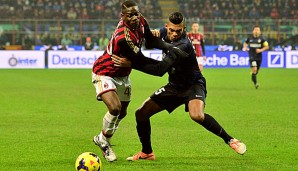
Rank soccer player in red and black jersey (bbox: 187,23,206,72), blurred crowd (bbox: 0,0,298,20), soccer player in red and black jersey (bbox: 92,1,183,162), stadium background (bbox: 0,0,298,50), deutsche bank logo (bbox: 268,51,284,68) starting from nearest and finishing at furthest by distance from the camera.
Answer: soccer player in red and black jersey (bbox: 92,1,183,162), soccer player in red and black jersey (bbox: 187,23,206,72), deutsche bank logo (bbox: 268,51,284,68), stadium background (bbox: 0,0,298,50), blurred crowd (bbox: 0,0,298,20)

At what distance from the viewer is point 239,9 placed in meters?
50.5

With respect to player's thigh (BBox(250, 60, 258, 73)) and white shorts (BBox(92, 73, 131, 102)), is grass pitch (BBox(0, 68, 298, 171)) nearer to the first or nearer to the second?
white shorts (BBox(92, 73, 131, 102))

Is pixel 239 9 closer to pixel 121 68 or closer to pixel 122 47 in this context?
pixel 121 68

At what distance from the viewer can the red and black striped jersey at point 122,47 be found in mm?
9406

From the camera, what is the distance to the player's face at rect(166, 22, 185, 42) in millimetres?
9711

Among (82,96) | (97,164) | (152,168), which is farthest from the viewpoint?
(82,96)

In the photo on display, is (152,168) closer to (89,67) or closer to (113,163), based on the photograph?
(113,163)

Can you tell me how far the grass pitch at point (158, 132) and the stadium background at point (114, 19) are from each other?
20.1 metres

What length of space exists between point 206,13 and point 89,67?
12257 mm

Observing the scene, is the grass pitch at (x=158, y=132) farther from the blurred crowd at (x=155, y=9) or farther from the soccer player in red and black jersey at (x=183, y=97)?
the blurred crowd at (x=155, y=9)

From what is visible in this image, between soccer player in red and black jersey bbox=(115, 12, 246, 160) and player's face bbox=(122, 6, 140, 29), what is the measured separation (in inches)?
18.7

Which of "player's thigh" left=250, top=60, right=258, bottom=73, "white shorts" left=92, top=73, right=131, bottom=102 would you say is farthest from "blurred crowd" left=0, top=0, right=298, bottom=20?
"white shorts" left=92, top=73, right=131, bottom=102

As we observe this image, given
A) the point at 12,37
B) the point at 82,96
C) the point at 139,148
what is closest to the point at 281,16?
the point at 12,37

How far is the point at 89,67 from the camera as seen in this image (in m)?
41.7
